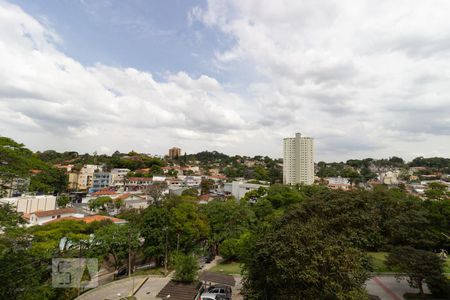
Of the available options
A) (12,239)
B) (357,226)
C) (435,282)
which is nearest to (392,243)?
(435,282)

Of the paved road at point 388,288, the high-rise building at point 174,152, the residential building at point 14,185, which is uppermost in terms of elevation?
the high-rise building at point 174,152

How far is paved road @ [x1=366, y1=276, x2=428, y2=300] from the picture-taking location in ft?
47.9

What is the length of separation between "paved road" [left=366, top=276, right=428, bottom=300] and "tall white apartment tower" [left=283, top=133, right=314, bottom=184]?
73.9 metres

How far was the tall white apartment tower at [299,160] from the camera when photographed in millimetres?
90750

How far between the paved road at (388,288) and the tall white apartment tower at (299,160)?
2909 inches

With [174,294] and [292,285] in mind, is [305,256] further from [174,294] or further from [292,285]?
[174,294]

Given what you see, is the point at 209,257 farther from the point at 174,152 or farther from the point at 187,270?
the point at 174,152

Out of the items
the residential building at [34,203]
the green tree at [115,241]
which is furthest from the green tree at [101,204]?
the green tree at [115,241]

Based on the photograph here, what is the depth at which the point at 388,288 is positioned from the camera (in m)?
15.7

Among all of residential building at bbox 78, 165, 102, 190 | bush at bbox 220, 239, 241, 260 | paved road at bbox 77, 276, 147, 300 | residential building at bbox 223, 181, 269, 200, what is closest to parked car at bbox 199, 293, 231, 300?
paved road at bbox 77, 276, 147, 300

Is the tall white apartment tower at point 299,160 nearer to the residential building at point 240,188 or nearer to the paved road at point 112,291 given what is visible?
the residential building at point 240,188

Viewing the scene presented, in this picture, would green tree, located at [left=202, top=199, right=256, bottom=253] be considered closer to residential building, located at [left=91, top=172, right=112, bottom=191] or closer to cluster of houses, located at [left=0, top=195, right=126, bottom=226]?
cluster of houses, located at [left=0, top=195, right=126, bottom=226]

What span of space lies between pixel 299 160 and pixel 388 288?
256 feet

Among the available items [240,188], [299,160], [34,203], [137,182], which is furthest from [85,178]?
[299,160]
